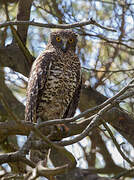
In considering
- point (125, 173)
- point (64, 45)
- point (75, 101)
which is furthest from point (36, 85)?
point (125, 173)

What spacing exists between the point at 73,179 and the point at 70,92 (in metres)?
2.77

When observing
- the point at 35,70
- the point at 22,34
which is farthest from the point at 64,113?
the point at 22,34

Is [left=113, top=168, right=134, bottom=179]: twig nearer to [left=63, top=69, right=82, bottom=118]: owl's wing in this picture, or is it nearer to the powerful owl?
the powerful owl

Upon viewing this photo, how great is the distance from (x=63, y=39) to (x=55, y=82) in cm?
84

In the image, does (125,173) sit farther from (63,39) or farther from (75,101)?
(63,39)

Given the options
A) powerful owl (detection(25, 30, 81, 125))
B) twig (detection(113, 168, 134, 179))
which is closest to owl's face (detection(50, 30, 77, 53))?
powerful owl (detection(25, 30, 81, 125))

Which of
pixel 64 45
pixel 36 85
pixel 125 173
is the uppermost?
pixel 64 45

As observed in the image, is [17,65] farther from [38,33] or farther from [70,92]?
[38,33]

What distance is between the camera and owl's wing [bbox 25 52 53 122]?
4832mm

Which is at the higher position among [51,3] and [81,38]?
[51,3]

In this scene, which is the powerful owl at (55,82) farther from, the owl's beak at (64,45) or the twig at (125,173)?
the twig at (125,173)

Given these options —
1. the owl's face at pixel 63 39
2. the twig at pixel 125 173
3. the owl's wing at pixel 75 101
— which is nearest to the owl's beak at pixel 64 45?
the owl's face at pixel 63 39

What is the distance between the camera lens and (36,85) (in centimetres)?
486

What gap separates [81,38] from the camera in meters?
6.43
